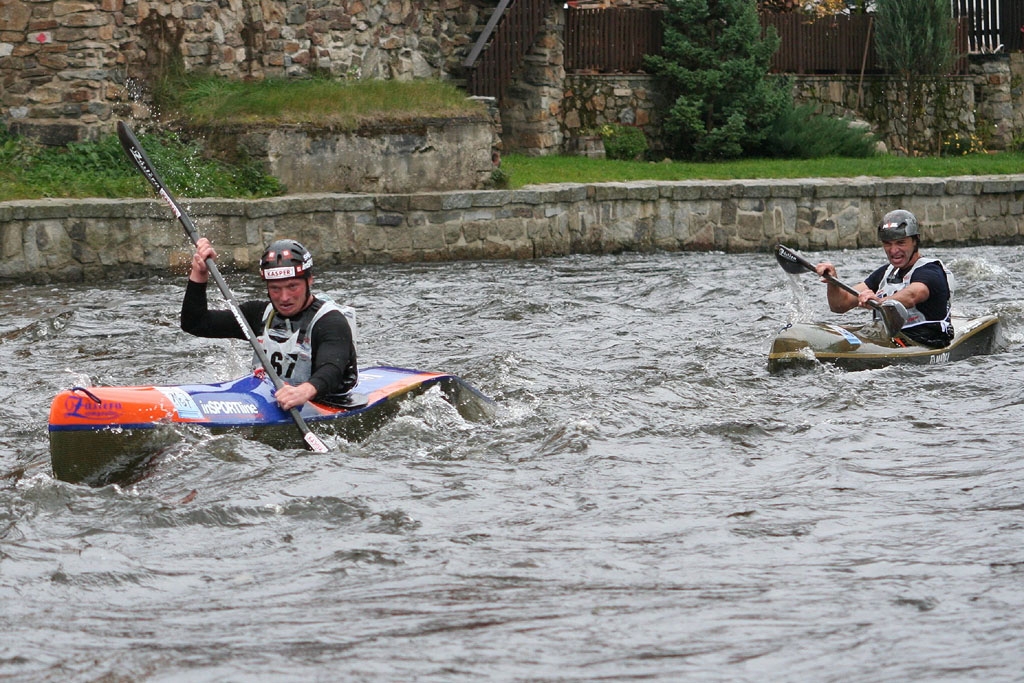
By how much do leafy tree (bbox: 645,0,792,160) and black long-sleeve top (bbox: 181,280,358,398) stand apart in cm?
1400

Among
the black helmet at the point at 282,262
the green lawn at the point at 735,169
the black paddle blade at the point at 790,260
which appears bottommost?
the black paddle blade at the point at 790,260

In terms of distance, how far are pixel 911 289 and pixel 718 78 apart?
11.8 meters

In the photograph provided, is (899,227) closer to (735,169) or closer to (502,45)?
(735,169)

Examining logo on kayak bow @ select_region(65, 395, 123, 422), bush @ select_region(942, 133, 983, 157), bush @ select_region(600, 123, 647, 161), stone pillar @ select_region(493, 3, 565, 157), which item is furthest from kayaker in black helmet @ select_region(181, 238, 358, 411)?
Result: bush @ select_region(942, 133, 983, 157)

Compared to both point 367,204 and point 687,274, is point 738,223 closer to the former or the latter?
point 687,274

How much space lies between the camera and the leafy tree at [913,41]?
2288 cm

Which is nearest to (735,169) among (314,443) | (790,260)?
(790,260)

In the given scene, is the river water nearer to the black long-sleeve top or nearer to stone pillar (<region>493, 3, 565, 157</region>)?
the black long-sleeve top

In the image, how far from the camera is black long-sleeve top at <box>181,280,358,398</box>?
740cm

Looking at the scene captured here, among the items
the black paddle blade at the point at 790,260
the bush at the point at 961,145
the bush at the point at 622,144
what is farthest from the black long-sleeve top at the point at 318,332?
the bush at the point at 961,145

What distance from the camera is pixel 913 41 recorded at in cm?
2303

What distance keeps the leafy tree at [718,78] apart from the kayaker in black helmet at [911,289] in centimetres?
1089

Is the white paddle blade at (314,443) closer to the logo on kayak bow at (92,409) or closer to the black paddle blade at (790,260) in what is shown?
the logo on kayak bow at (92,409)

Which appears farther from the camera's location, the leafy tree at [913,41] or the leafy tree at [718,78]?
the leafy tree at [913,41]
